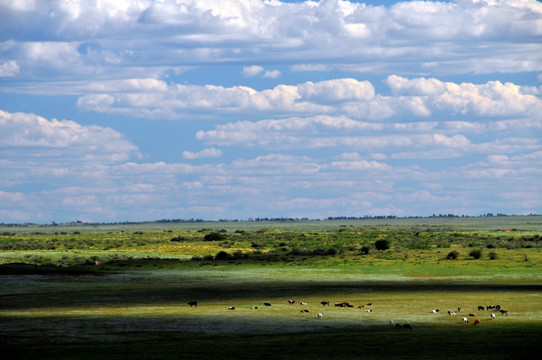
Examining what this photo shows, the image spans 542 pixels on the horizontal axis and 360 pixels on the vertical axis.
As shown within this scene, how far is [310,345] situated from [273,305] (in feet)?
56.3

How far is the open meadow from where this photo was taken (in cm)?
3484

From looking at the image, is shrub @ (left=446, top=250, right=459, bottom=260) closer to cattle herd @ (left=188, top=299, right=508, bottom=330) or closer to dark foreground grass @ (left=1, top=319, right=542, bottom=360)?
cattle herd @ (left=188, top=299, right=508, bottom=330)

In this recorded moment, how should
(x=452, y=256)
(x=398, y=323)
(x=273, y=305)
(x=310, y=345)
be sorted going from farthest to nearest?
(x=452, y=256) → (x=273, y=305) → (x=398, y=323) → (x=310, y=345)

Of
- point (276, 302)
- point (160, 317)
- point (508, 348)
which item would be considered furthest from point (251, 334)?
point (276, 302)

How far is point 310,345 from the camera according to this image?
35.5m

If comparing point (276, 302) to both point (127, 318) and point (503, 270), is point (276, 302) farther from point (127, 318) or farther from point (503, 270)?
point (503, 270)

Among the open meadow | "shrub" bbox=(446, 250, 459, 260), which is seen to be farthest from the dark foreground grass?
"shrub" bbox=(446, 250, 459, 260)

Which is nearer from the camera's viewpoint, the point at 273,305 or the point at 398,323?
the point at 398,323

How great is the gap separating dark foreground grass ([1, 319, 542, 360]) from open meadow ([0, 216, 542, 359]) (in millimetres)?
45

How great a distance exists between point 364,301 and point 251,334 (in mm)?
16659

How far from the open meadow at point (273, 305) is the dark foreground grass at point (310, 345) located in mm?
45

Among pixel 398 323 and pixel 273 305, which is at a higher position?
pixel 273 305

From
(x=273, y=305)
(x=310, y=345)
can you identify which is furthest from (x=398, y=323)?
(x=273, y=305)

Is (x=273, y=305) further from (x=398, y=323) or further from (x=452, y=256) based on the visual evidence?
Result: (x=452, y=256)
